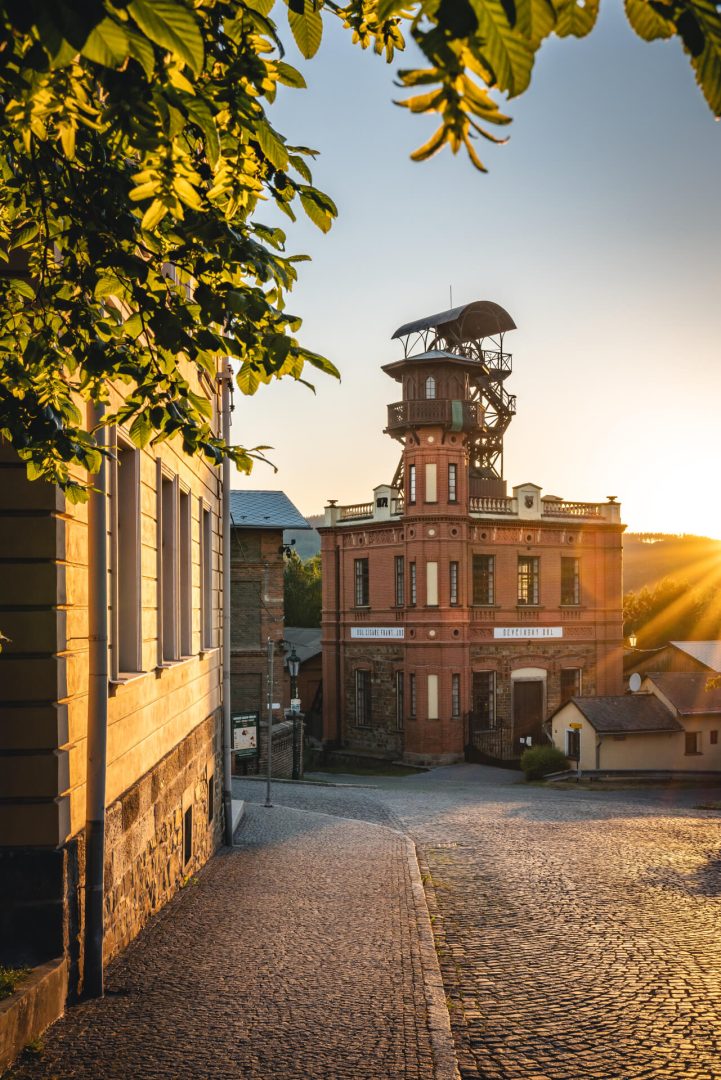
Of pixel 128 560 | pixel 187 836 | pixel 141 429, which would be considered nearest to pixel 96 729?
pixel 128 560

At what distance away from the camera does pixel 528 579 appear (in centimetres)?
4028

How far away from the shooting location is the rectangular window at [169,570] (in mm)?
10508

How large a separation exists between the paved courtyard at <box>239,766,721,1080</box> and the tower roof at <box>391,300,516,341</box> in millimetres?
26307

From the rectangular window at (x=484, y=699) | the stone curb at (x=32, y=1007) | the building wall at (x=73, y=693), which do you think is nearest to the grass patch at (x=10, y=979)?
the stone curb at (x=32, y=1007)

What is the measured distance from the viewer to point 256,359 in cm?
461

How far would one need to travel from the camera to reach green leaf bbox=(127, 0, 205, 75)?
7.67ft

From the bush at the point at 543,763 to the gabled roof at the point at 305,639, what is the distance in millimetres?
16318

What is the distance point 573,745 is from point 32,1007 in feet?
102

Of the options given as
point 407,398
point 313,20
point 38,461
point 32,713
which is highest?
point 407,398

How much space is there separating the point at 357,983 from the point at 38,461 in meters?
4.69

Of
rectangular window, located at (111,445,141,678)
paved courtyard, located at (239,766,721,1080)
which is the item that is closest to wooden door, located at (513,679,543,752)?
paved courtyard, located at (239,766,721,1080)

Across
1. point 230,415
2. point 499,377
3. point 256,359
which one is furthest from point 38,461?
point 499,377

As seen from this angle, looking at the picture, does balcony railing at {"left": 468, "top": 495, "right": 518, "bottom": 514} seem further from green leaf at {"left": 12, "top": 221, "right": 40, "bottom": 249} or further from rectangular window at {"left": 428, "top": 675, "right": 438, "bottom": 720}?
green leaf at {"left": 12, "top": 221, "right": 40, "bottom": 249}

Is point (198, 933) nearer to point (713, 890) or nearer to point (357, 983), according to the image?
point (357, 983)
